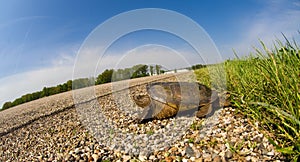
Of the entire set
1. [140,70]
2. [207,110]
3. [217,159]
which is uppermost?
[140,70]

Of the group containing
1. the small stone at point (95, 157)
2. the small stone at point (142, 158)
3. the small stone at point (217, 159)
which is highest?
the small stone at point (95, 157)

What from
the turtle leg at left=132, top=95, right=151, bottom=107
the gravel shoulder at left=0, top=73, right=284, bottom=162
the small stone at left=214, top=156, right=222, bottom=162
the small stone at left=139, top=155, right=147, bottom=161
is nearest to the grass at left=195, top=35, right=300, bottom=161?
the gravel shoulder at left=0, top=73, right=284, bottom=162

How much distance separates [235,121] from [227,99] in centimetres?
128

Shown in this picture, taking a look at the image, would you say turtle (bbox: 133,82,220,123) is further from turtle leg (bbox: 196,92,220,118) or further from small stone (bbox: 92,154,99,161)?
small stone (bbox: 92,154,99,161)

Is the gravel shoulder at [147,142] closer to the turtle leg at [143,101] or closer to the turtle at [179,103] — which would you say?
the turtle at [179,103]

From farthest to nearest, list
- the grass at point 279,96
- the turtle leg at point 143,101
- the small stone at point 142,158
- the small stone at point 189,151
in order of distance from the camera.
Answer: the turtle leg at point 143,101
the small stone at point 142,158
the small stone at point 189,151
the grass at point 279,96

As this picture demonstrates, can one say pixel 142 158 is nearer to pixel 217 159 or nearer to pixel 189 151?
pixel 189 151

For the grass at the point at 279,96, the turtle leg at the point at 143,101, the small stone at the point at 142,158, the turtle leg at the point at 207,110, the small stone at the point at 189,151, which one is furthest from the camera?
the turtle leg at the point at 143,101

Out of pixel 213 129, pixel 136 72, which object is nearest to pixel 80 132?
pixel 136 72

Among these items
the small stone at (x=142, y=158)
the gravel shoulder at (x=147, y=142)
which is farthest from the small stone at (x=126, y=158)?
the small stone at (x=142, y=158)

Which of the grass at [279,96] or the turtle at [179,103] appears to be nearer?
the grass at [279,96]

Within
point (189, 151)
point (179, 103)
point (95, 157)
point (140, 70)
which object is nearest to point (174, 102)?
point (179, 103)

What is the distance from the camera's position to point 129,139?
4598mm

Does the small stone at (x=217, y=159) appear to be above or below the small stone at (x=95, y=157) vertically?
below
